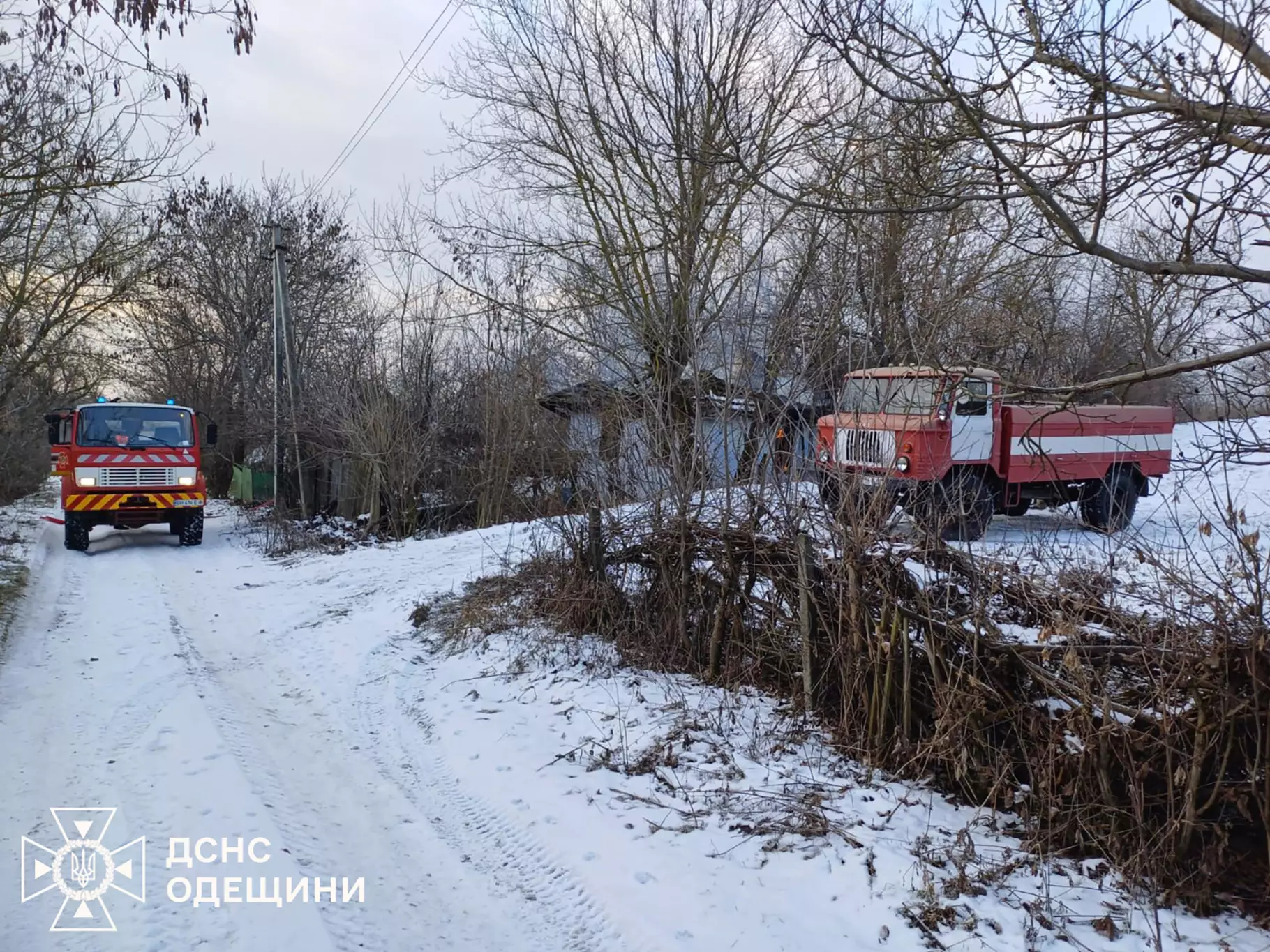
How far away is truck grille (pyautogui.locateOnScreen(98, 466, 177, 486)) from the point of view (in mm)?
14484

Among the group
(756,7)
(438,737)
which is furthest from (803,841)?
(756,7)

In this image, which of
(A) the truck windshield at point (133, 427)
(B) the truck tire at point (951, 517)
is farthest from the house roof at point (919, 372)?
(A) the truck windshield at point (133, 427)

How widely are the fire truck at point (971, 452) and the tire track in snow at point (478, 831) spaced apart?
2.63 meters

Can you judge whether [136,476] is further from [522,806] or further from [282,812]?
[522,806]

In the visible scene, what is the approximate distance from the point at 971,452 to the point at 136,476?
13307 millimetres

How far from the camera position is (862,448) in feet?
18.5

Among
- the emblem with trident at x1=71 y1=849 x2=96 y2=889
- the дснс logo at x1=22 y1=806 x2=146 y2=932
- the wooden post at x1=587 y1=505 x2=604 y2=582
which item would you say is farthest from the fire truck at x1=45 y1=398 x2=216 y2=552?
the emblem with trident at x1=71 y1=849 x2=96 y2=889

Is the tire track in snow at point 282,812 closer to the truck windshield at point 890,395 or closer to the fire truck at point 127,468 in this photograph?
the truck windshield at point 890,395

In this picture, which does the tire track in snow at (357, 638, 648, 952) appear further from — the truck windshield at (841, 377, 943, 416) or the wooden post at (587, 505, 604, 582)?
the truck windshield at (841, 377, 943, 416)

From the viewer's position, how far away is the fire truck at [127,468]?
14.4 meters

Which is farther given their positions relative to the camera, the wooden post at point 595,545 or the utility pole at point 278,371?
the utility pole at point 278,371

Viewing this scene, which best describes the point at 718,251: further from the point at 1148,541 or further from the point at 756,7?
the point at 1148,541

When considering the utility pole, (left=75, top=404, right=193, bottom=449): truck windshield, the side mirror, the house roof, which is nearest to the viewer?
the house roof

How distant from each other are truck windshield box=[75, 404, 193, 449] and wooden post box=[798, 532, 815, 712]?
13.3 m
